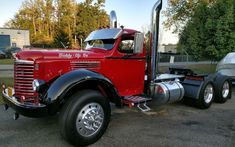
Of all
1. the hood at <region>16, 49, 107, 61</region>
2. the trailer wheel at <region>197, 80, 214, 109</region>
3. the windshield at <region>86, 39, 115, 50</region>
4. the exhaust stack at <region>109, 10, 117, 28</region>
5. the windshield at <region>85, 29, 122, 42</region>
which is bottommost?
the trailer wheel at <region>197, 80, 214, 109</region>

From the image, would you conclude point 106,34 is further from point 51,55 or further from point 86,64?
point 51,55

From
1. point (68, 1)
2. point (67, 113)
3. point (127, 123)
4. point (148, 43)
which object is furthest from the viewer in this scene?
point (68, 1)

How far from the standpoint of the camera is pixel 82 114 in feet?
14.5

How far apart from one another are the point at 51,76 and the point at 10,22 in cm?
6986

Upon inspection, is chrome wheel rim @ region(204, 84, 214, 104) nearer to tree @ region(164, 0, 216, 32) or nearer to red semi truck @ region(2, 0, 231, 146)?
red semi truck @ region(2, 0, 231, 146)

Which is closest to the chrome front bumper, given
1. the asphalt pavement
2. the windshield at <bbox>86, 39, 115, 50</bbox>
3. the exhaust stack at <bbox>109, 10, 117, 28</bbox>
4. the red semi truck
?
the red semi truck

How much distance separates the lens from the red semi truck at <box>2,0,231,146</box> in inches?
169

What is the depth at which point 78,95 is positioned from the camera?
14.6ft

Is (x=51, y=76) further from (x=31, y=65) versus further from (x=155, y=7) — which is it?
(x=155, y=7)

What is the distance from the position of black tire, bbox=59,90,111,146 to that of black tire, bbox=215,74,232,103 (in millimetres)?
4698

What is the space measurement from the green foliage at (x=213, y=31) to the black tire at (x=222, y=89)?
605 centimetres

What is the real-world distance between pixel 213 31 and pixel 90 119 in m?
12.1

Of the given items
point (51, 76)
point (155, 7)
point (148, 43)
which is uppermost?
point (155, 7)

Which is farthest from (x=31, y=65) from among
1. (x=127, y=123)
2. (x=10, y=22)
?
(x=10, y=22)
